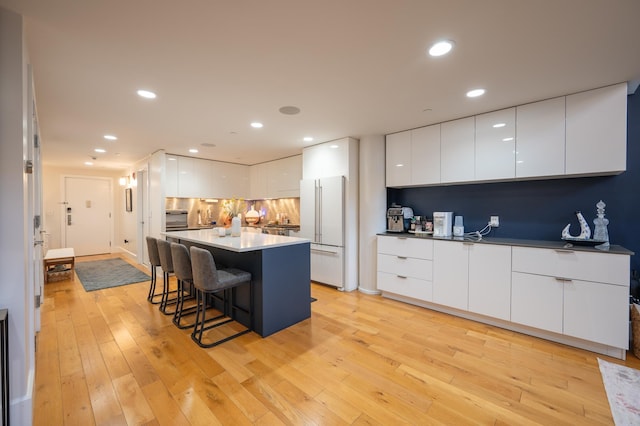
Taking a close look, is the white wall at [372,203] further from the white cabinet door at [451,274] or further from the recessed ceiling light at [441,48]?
the recessed ceiling light at [441,48]

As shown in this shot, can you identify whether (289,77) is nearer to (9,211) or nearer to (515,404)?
(9,211)

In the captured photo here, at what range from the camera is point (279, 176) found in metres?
5.76

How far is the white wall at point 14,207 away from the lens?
4.92 feet

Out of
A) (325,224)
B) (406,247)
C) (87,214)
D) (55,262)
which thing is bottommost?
(55,262)

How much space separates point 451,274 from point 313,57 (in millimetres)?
2782

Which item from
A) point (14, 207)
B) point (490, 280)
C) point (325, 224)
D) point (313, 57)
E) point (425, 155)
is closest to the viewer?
point (14, 207)

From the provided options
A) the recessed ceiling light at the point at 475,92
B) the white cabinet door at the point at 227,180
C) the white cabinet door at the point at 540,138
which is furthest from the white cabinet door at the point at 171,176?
the white cabinet door at the point at 540,138

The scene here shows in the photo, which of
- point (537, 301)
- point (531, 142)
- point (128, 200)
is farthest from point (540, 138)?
point (128, 200)

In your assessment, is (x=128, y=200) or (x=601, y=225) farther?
(x=128, y=200)

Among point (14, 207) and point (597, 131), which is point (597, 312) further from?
point (14, 207)

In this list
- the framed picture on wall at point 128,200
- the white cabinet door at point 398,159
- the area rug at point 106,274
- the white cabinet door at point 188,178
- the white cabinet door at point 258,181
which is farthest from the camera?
the framed picture on wall at point 128,200

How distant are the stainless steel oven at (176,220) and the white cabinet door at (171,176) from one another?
1.48ft

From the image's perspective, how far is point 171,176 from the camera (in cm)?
522

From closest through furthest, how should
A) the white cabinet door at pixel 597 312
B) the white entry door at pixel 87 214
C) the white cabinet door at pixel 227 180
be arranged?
the white cabinet door at pixel 597 312
the white cabinet door at pixel 227 180
the white entry door at pixel 87 214
